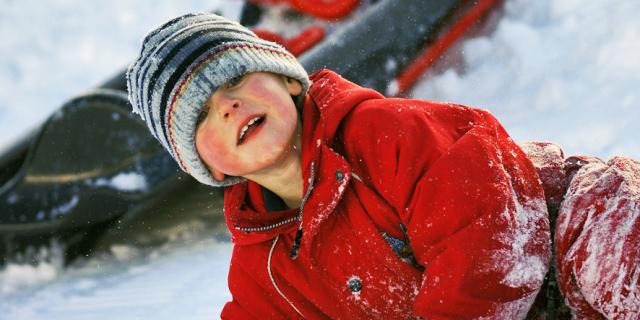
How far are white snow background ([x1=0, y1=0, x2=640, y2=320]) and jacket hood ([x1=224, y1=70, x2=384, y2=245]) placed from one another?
460mm

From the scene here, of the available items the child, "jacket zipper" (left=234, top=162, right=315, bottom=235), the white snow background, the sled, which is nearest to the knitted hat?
the child

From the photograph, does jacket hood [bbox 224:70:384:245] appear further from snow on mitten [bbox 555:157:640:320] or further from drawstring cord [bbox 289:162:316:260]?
snow on mitten [bbox 555:157:640:320]

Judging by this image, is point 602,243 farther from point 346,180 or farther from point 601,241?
point 346,180

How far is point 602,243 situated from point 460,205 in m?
0.22

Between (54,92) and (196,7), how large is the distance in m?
0.99

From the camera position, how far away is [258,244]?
1481 mm

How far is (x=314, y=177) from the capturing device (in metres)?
1.34

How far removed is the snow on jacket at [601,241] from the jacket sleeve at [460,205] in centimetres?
4

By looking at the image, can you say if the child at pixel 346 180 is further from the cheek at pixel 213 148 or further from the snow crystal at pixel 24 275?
the snow crystal at pixel 24 275

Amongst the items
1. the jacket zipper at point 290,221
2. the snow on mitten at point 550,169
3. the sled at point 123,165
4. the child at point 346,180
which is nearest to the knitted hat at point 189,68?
the child at point 346,180

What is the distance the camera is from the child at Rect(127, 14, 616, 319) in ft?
3.94

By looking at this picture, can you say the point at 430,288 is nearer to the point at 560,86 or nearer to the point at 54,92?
the point at 560,86

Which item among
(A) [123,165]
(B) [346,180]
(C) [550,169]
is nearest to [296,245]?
(B) [346,180]

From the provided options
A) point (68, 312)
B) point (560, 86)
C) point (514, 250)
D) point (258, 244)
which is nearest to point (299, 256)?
point (258, 244)
